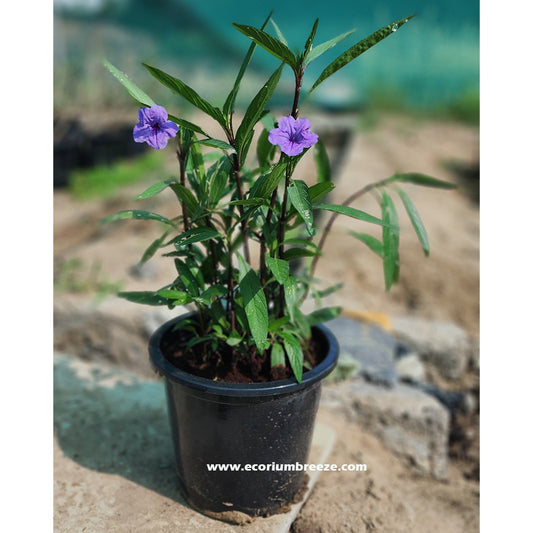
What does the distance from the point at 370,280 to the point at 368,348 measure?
1.04 meters

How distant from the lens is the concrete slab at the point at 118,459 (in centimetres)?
151

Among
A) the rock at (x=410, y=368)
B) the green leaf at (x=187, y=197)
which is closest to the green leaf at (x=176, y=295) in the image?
the green leaf at (x=187, y=197)

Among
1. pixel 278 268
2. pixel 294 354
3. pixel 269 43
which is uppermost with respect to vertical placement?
pixel 269 43

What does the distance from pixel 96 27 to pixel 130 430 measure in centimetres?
810

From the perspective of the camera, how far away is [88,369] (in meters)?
2.41

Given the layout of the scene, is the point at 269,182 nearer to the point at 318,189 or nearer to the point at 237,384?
the point at 318,189

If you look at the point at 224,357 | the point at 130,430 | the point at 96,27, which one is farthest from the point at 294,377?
the point at 96,27

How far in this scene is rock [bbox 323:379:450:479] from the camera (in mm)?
2119

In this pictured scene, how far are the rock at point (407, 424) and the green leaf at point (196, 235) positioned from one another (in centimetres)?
117

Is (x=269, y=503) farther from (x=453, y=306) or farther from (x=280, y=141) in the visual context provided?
(x=453, y=306)

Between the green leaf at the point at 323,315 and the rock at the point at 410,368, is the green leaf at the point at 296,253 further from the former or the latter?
the rock at the point at 410,368

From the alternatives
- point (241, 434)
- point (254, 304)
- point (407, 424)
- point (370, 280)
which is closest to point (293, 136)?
point (254, 304)

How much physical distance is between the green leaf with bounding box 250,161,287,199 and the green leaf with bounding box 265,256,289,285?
16cm

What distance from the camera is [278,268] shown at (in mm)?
1283
